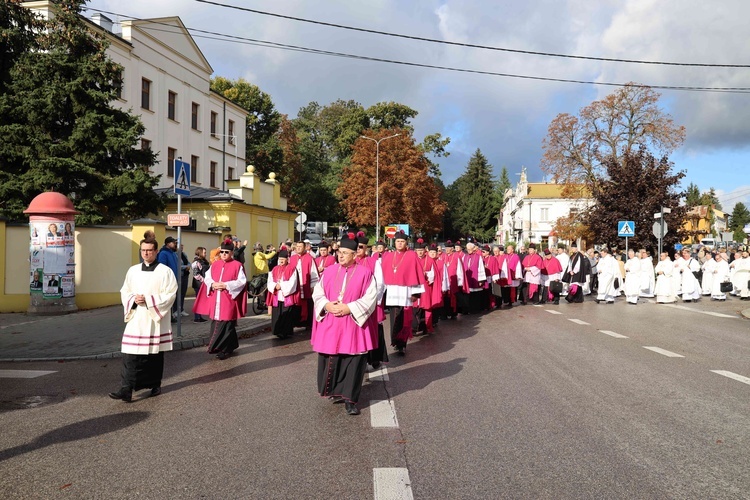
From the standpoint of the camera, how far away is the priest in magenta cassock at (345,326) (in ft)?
20.4

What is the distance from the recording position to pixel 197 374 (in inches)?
322

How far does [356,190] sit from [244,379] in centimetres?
4520

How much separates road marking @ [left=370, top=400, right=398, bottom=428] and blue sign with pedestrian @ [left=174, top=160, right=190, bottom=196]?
6.78 meters

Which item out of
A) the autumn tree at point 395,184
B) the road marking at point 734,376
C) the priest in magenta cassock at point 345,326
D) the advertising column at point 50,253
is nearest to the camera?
the priest in magenta cassock at point 345,326

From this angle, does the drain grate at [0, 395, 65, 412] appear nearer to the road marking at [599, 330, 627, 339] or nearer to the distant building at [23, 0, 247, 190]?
the road marking at [599, 330, 627, 339]

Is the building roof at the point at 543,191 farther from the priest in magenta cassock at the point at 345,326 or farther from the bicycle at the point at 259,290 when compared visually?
the priest in magenta cassock at the point at 345,326

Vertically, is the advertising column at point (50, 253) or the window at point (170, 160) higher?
the window at point (170, 160)

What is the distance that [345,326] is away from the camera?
6.29m

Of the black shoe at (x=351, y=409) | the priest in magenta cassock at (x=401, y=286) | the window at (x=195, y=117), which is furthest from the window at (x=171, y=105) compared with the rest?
the black shoe at (x=351, y=409)

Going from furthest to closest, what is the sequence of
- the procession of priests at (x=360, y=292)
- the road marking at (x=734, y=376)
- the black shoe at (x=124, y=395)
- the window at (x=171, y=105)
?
the window at (x=171, y=105) < the road marking at (x=734, y=376) < the black shoe at (x=124, y=395) < the procession of priests at (x=360, y=292)

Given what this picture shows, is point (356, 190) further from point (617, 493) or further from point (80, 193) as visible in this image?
point (617, 493)

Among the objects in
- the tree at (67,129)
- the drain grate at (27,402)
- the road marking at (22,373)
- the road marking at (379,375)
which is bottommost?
the road marking at (22,373)

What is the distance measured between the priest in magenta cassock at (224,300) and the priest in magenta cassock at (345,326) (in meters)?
3.31

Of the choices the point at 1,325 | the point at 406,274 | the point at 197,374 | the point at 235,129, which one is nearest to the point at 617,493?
the point at 197,374
